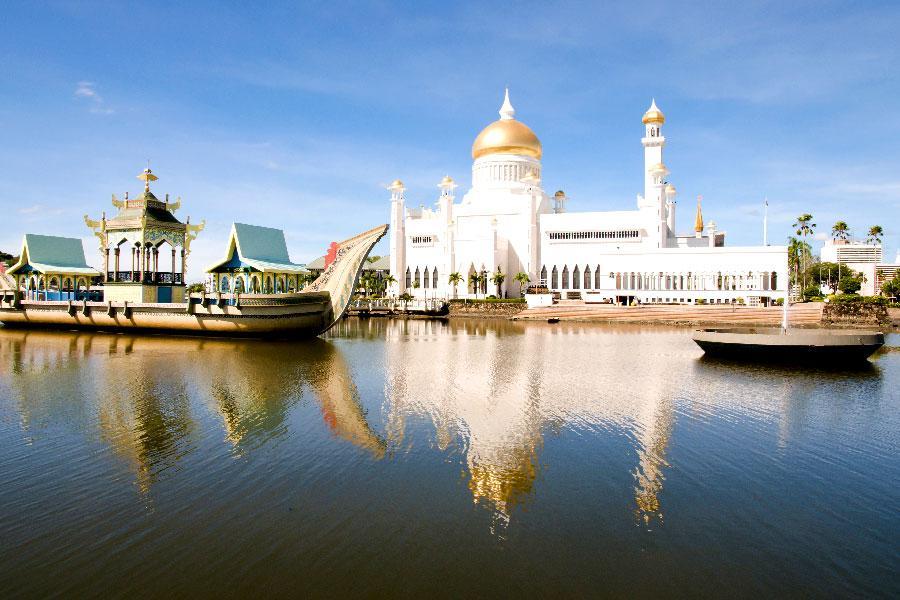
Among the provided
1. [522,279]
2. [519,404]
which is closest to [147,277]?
[519,404]

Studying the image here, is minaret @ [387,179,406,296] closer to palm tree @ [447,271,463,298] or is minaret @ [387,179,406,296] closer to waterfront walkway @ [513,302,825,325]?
palm tree @ [447,271,463,298]

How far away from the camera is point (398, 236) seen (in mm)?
68125

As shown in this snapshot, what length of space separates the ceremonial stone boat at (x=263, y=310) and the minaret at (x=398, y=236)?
3458 centimetres

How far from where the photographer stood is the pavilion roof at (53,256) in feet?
144

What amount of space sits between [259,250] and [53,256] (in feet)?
69.0

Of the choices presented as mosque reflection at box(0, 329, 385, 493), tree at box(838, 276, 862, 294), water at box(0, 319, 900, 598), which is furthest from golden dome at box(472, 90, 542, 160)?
water at box(0, 319, 900, 598)

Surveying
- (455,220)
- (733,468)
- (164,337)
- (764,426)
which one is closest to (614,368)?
(764,426)

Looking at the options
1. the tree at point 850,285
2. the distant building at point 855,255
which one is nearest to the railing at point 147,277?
the tree at point 850,285

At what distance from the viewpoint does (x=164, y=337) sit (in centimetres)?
3356

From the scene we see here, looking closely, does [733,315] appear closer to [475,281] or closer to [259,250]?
[475,281]

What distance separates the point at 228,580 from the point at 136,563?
3.62 feet

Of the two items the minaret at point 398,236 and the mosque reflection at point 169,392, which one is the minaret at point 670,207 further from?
the mosque reflection at point 169,392

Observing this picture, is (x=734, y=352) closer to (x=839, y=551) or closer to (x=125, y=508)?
(x=839, y=551)

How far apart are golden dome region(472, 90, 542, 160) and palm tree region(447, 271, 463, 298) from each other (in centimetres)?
1457
